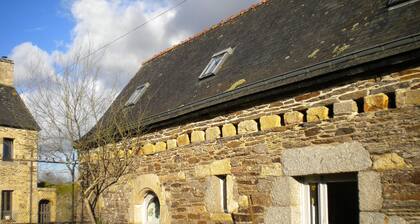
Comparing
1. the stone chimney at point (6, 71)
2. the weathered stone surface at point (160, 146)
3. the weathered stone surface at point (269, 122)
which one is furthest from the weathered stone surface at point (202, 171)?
the stone chimney at point (6, 71)

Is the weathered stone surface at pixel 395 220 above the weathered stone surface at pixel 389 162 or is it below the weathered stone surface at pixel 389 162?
below

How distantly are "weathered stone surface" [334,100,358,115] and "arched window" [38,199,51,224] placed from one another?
2456 cm

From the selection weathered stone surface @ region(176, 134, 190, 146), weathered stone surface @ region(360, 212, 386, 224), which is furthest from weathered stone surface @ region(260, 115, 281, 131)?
weathered stone surface @ region(176, 134, 190, 146)

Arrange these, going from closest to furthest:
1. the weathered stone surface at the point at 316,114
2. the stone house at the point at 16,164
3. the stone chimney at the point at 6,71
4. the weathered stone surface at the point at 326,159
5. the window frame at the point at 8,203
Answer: the weathered stone surface at the point at 326,159, the weathered stone surface at the point at 316,114, the window frame at the point at 8,203, the stone house at the point at 16,164, the stone chimney at the point at 6,71

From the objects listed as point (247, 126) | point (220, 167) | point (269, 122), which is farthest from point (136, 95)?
point (269, 122)

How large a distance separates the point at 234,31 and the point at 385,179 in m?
6.71

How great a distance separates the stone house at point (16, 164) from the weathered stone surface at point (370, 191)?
2074cm

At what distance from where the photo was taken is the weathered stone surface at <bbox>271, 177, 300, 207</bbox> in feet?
24.4

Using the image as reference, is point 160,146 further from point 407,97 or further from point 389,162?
point 407,97

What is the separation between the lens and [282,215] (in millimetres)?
7496

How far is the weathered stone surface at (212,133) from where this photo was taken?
355 inches

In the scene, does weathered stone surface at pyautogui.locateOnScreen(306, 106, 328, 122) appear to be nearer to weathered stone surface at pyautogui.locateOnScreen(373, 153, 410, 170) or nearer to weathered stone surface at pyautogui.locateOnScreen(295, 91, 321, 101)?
weathered stone surface at pyautogui.locateOnScreen(295, 91, 321, 101)

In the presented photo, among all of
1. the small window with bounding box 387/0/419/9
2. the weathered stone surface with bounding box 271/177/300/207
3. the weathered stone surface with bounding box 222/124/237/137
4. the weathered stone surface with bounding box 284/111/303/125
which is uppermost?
the small window with bounding box 387/0/419/9

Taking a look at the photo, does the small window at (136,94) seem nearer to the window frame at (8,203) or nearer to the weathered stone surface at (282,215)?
the weathered stone surface at (282,215)
